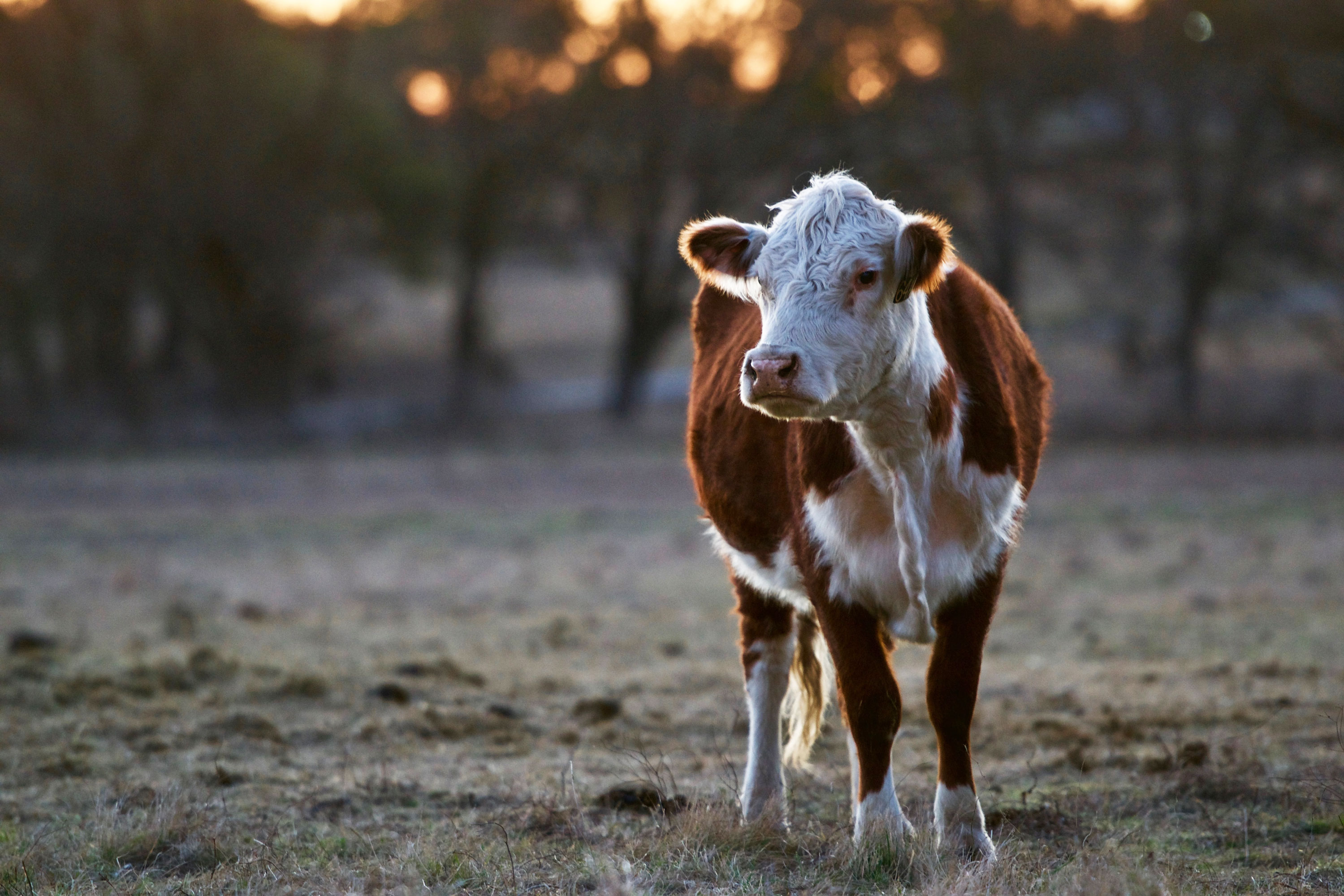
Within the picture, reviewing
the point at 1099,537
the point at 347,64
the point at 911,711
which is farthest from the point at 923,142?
the point at 911,711

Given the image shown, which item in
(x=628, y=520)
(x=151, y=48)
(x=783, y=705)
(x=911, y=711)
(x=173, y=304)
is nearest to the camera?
(x=783, y=705)

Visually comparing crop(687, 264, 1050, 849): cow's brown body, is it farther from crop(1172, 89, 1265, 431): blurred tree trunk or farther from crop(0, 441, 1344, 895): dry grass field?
crop(1172, 89, 1265, 431): blurred tree trunk

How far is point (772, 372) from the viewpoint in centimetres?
390

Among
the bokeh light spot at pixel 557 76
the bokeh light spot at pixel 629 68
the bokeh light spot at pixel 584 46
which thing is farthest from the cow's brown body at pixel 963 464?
the bokeh light spot at pixel 557 76

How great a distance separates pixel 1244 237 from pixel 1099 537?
1204 centimetres

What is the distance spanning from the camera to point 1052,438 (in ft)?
78.3

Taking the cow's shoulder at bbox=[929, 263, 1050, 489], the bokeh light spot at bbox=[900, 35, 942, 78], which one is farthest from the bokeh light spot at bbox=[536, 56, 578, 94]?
the cow's shoulder at bbox=[929, 263, 1050, 489]

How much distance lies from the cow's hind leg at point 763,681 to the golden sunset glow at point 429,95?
81.5ft

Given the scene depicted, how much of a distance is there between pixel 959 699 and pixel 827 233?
155 cm

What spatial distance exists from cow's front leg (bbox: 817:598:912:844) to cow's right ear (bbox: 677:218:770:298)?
1.11 meters

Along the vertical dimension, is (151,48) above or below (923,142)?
above

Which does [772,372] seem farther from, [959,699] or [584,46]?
[584,46]

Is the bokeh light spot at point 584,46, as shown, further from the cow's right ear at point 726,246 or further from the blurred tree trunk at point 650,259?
the cow's right ear at point 726,246

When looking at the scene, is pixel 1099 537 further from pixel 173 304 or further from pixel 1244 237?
pixel 173 304
